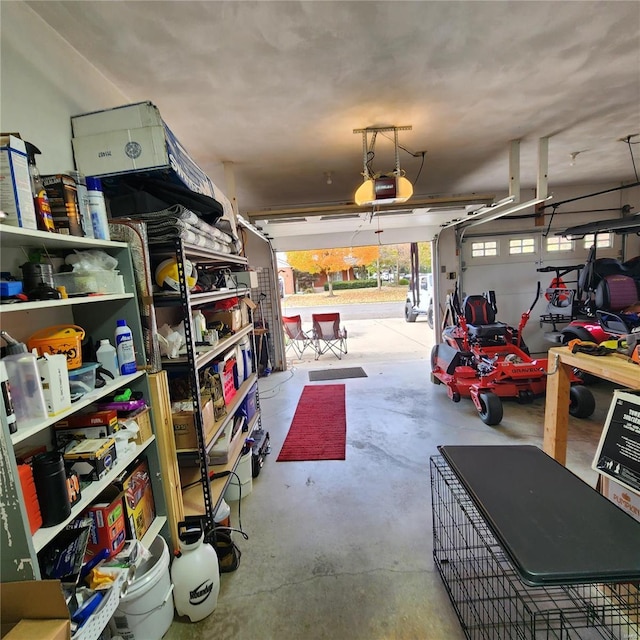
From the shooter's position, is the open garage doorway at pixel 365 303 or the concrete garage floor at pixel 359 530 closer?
the concrete garage floor at pixel 359 530

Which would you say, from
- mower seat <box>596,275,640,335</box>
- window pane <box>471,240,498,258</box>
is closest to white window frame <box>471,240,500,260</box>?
window pane <box>471,240,498,258</box>

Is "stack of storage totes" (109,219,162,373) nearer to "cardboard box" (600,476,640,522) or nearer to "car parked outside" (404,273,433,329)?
"cardboard box" (600,476,640,522)

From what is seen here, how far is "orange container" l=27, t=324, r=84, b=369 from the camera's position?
1148 mm

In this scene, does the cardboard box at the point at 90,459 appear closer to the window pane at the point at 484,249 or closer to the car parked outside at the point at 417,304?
the window pane at the point at 484,249

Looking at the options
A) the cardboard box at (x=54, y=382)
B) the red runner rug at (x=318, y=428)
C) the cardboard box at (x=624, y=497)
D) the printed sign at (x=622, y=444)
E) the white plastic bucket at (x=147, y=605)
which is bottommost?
the red runner rug at (x=318, y=428)

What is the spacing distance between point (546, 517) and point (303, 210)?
3507 millimetres

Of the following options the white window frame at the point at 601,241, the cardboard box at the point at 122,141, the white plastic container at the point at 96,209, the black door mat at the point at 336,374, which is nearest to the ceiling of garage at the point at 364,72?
the cardboard box at the point at 122,141

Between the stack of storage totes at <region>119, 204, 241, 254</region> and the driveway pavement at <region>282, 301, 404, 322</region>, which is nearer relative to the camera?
the stack of storage totes at <region>119, 204, 241, 254</region>

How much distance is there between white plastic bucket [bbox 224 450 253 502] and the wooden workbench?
2.00 m

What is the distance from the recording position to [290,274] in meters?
16.8

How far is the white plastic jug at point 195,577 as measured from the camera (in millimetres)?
1444

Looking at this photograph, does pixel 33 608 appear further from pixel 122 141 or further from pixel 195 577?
pixel 122 141

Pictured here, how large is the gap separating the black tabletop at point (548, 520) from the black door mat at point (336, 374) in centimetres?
366

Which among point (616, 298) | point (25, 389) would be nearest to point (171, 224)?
point (25, 389)
